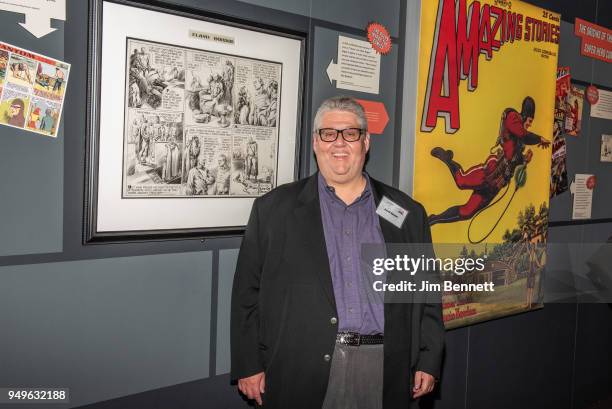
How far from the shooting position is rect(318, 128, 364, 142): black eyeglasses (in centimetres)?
194

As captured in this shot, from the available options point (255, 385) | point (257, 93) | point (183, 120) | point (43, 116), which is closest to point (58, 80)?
point (43, 116)

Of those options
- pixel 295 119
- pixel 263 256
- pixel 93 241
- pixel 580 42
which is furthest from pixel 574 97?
pixel 93 241

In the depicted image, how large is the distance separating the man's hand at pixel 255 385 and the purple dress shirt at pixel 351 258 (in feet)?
1.15

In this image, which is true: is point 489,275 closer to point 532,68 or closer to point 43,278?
point 532,68

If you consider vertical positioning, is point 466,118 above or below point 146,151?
above

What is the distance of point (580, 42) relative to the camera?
3562 millimetres

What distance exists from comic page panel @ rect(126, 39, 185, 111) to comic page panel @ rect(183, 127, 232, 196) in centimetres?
13

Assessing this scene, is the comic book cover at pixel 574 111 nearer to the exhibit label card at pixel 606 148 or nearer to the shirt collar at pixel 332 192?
the exhibit label card at pixel 606 148

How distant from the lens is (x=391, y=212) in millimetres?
2047

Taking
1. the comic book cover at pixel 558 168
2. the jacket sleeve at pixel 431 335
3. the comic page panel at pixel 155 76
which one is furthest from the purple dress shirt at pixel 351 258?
the comic book cover at pixel 558 168

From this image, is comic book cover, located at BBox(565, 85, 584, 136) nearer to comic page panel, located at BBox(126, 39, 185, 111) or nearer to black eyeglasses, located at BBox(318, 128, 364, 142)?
black eyeglasses, located at BBox(318, 128, 364, 142)

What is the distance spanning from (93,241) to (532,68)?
2579 mm

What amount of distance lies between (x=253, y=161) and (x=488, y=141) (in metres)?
1.46

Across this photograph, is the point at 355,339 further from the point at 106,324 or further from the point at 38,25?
the point at 38,25
